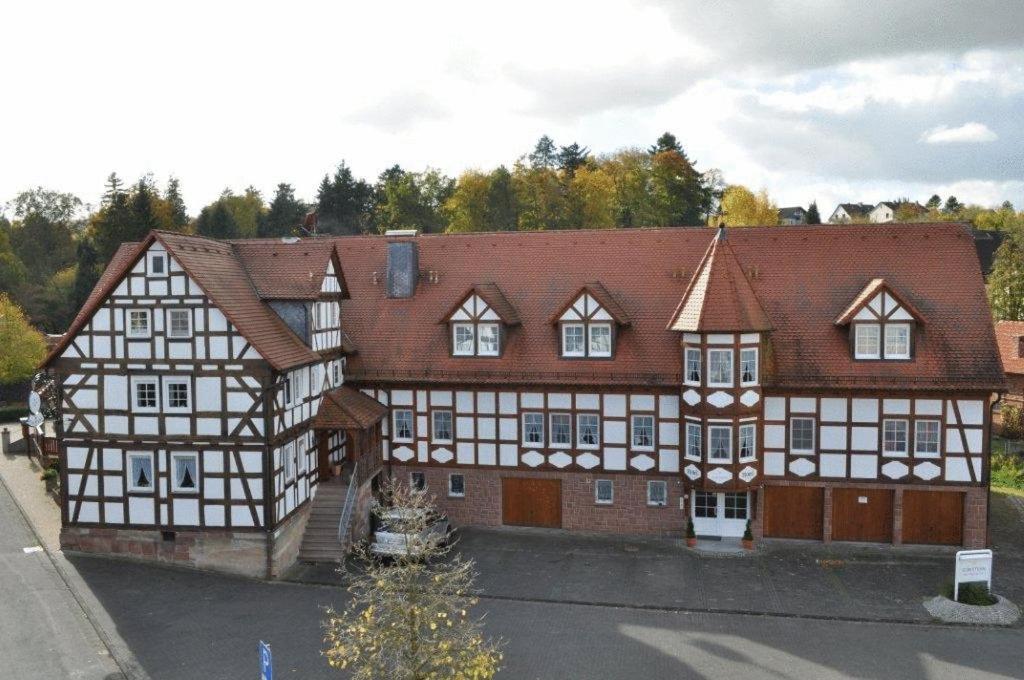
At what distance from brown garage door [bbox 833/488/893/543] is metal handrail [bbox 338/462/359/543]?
1439 centimetres

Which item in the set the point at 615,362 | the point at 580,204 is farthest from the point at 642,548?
the point at 580,204

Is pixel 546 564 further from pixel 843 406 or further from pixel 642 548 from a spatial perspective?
pixel 843 406

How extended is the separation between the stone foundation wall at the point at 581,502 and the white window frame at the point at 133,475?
7576 mm

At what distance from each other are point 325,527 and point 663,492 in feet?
33.8

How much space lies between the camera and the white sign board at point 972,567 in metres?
20.9

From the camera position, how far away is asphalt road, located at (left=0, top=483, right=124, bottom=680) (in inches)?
709

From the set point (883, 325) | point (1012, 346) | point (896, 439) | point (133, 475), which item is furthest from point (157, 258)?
point (1012, 346)

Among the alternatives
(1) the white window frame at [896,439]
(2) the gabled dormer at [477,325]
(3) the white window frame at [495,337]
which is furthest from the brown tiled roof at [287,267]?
(1) the white window frame at [896,439]

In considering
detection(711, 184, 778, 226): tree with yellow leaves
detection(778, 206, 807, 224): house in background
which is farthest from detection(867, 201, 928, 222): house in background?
detection(711, 184, 778, 226): tree with yellow leaves

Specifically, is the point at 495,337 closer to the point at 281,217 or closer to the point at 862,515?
the point at 862,515

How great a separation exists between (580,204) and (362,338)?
3663cm

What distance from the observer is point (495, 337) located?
1101 inches

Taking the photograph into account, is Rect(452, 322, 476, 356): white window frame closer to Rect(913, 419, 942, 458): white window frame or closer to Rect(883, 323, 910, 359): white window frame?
Rect(883, 323, 910, 359): white window frame

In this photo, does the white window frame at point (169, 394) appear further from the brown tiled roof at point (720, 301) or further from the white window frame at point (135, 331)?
the brown tiled roof at point (720, 301)
